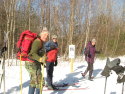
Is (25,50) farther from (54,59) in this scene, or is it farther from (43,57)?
(54,59)

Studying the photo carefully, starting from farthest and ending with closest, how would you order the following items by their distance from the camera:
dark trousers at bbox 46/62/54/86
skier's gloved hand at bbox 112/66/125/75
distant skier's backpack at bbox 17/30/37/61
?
dark trousers at bbox 46/62/54/86, skier's gloved hand at bbox 112/66/125/75, distant skier's backpack at bbox 17/30/37/61

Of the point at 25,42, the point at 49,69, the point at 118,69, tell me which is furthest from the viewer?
the point at 49,69

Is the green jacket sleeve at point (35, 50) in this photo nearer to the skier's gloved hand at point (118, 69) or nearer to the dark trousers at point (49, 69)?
the skier's gloved hand at point (118, 69)

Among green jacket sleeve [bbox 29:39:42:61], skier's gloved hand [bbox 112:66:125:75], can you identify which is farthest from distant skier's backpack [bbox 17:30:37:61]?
skier's gloved hand [bbox 112:66:125:75]

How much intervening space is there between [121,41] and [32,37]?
2738cm

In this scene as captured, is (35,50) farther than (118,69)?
No

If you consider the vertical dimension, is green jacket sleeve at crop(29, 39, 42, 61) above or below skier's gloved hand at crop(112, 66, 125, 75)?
above

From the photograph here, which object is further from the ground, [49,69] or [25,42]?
[25,42]

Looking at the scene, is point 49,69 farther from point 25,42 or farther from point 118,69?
point 118,69

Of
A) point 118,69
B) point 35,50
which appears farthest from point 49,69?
point 118,69

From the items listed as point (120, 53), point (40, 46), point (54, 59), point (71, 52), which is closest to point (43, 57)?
point (40, 46)

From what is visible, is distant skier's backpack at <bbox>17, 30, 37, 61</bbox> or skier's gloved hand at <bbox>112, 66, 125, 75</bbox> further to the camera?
skier's gloved hand at <bbox>112, 66, 125, 75</bbox>

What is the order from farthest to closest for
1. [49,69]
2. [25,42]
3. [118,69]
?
[49,69]
[118,69]
[25,42]

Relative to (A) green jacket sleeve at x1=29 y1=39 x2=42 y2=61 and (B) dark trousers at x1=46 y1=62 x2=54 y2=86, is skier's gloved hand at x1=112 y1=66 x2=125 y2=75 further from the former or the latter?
(B) dark trousers at x1=46 y1=62 x2=54 y2=86
